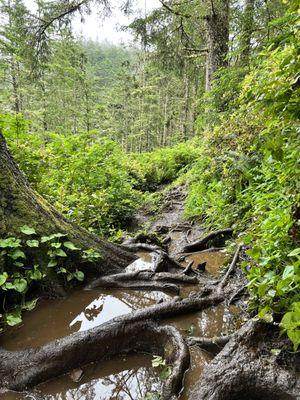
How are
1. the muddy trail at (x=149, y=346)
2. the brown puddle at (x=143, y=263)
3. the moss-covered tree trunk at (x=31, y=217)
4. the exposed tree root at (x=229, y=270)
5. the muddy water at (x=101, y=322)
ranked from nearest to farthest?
the muddy trail at (x=149, y=346)
the muddy water at (x=101, y=322)
the moss-covered tree trunk at (x=31, y=217)
the exposed tree root at (x=229, y=270)
the brown puddle at (x=143, y=263)

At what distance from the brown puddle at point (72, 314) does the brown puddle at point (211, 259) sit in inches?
44.2

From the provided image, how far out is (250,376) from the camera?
2.21 meters

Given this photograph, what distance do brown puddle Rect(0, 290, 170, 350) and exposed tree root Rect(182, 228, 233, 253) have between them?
1.86 metres

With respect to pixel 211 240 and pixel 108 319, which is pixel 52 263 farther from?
pixel 211 240

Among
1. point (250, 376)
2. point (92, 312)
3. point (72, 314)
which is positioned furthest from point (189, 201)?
point (250, 376)

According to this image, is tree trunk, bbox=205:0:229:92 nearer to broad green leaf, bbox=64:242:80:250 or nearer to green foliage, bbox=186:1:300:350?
green foliage, bbox=186:1:300:350

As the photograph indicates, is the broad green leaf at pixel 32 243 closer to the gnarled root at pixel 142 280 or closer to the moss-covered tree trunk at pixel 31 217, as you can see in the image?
the moss-covered tree trunk at pixel 31 217

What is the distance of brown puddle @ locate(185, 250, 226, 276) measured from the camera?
4.90 m

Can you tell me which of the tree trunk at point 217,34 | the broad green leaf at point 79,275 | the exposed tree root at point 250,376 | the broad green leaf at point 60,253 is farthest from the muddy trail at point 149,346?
the tree trunk at point 217,34

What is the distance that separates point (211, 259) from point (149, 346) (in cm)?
255

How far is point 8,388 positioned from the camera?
8.46ft

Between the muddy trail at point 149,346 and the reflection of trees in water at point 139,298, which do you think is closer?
the muddy trail at point 149,346

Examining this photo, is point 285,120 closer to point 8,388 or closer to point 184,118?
point 8,388

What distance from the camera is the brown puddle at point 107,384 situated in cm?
248
